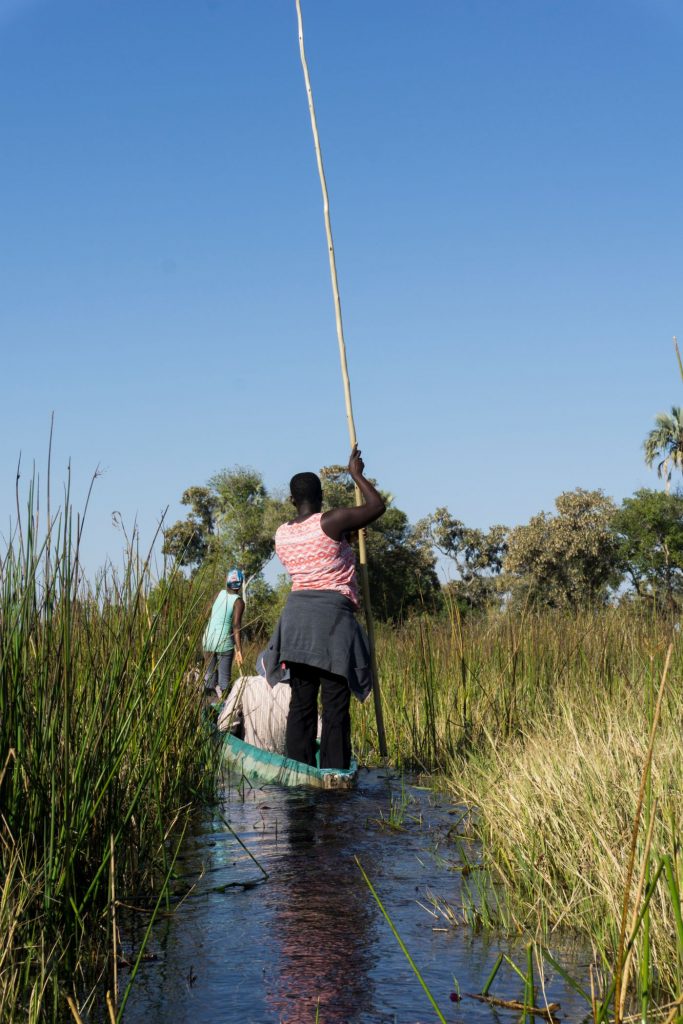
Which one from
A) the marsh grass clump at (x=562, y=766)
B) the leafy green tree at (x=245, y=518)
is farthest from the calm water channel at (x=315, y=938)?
the leafy green tree at (x=245, y=518)

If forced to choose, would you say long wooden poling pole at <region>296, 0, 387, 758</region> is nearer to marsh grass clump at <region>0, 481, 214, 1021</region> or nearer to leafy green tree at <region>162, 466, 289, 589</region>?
marsh grass clump at <region>0, 481, 214, 1021</region>

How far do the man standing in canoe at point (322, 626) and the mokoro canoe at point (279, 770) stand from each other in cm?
19

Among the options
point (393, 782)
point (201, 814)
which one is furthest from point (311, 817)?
point (393, 782)

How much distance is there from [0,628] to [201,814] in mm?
2913

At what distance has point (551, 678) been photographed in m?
8.15

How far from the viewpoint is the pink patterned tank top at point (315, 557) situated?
6844 millimetres

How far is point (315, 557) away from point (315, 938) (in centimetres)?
354

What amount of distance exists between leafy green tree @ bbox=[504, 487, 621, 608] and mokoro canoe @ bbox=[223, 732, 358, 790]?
3388 centimetres

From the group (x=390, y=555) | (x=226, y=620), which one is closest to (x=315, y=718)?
(x=226, y=620)

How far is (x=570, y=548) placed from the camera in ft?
133

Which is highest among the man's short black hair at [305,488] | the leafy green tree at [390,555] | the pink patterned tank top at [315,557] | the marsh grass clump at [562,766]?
the leafy green tree at [390,555]

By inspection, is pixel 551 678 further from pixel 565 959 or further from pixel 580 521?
pixel 580 521

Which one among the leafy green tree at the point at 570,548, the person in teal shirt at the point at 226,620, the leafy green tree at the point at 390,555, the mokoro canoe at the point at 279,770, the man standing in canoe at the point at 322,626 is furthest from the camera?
the leafy green tree at the point at 570,548

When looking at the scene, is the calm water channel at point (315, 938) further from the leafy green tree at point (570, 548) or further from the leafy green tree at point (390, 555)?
the leafy green tree at point (570, 548)
